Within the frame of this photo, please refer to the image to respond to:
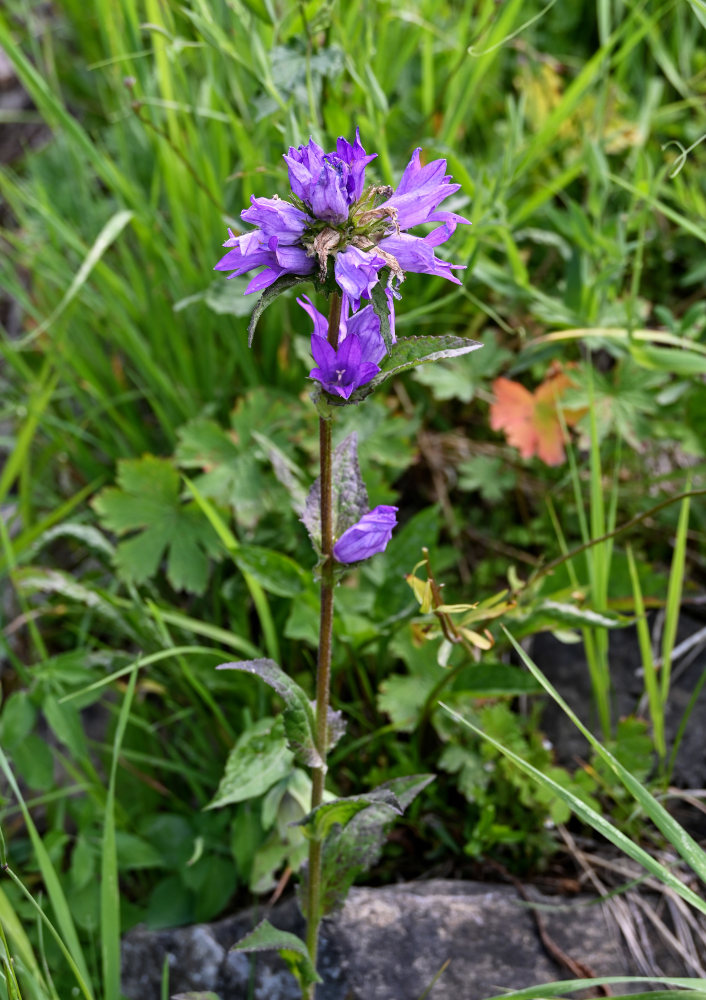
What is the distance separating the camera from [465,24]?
230 cm

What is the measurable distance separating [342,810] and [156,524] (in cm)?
105

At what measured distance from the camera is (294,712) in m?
1.34

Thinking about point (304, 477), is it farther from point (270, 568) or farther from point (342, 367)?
point (342, 367)

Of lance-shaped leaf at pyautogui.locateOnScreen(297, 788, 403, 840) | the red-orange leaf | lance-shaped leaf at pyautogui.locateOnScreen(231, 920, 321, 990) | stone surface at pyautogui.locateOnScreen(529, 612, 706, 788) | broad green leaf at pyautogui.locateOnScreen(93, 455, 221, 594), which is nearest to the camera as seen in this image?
lance-shaped leaf at pyautogui.locateOnScreen(297, 788, 403, 840)

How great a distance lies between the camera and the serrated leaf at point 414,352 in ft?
3.74

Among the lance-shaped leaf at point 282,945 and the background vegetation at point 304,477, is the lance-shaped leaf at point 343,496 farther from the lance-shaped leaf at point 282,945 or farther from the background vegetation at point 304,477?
the lance-shaped leaf at point 282,945

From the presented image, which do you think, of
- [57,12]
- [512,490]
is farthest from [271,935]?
[57,12]

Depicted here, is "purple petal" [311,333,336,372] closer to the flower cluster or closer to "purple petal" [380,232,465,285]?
the flower cluster

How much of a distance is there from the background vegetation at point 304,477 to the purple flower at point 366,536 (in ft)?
0.95

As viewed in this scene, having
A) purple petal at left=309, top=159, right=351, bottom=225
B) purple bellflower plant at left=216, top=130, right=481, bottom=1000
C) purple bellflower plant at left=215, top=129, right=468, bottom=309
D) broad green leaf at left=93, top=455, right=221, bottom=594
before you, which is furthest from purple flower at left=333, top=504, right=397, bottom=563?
broad green leaf at left=93, top=455, right=221, bottom=594

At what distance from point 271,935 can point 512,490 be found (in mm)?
1416

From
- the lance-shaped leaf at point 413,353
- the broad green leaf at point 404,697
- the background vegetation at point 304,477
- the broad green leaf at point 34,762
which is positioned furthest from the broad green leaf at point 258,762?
the lance-shaped leaf at point 413,353

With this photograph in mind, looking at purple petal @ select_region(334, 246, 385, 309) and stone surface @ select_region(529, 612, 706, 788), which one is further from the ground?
purple petal @ select_region(334, 246, 385, 309)

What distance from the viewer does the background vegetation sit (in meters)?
1.82
